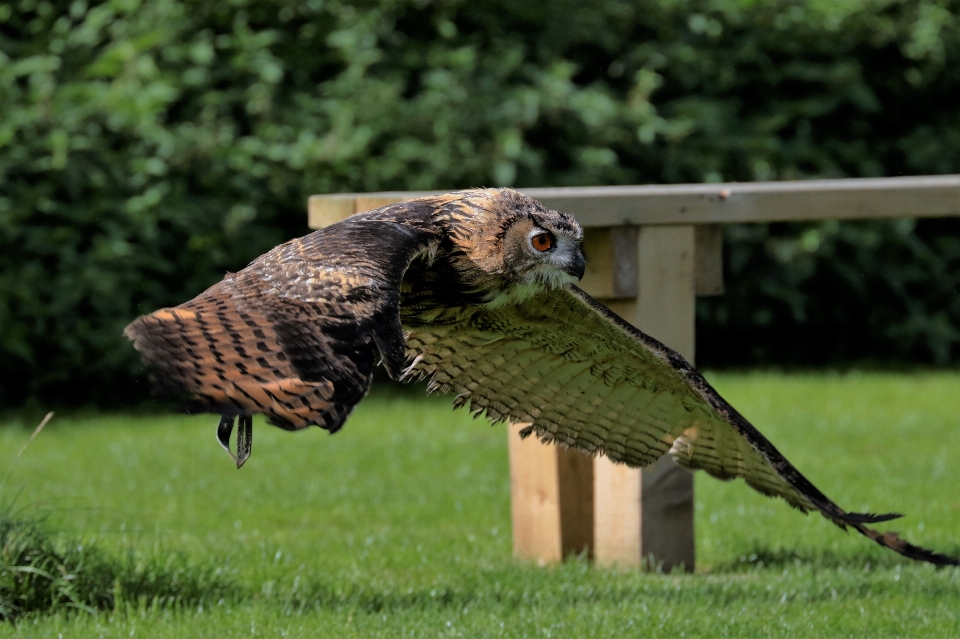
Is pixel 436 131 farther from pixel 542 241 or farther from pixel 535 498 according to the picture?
pixel 542 241

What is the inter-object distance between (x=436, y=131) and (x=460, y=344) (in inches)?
209

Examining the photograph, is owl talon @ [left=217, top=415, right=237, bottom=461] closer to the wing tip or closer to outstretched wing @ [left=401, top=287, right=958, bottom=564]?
outstretched wing @ [left=401, top=287, right=958, bottom=564]

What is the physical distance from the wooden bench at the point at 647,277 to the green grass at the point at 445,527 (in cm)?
20

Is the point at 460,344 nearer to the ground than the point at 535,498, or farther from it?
farther from it

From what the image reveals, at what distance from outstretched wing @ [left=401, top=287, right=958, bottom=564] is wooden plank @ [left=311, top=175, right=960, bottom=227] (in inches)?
23.9

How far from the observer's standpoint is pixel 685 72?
450 inches

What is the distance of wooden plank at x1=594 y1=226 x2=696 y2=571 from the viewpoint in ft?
18.2

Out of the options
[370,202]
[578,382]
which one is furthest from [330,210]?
[578,382]

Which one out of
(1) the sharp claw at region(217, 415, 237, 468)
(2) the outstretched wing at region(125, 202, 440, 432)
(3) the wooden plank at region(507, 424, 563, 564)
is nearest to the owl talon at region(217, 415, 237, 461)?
(1) the sharp claw at region(217, 415, 237, 468)

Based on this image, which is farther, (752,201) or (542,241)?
(752,201)

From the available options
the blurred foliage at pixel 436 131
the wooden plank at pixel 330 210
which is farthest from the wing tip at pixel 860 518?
the blurred foliage at pixel 436 131

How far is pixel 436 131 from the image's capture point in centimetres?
1020

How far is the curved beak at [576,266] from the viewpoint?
469cm

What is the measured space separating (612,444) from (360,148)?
5.37m
